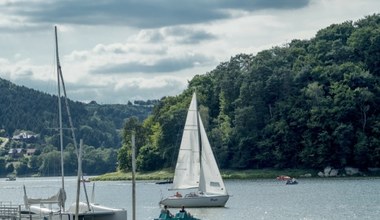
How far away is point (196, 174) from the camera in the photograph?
103m

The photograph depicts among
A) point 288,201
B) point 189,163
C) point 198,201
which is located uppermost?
point 189,163

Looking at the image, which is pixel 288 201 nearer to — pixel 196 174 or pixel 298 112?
pixel 196 174

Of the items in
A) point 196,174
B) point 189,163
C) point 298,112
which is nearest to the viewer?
point 196,174

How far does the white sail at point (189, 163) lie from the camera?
103250mm

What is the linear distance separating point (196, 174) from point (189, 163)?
4.45ft

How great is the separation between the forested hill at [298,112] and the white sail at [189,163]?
217 feet

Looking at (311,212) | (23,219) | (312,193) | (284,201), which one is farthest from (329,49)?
(23,219)

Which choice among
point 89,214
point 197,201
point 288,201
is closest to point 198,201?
point 197,201

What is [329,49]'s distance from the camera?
7613 inches

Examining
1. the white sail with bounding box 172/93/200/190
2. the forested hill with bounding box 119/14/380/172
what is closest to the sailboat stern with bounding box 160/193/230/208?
the white sail with bounding box 172/93/200/190

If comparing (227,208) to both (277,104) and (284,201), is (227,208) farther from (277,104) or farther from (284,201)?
(277,104)

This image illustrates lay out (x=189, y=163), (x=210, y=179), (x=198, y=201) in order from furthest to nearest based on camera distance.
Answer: (x=189, y=163) → (x=210, y=179) → (x=198, y=201)

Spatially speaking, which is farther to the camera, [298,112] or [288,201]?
[298,112]

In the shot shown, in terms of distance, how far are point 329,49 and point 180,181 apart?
95523 millimetres
